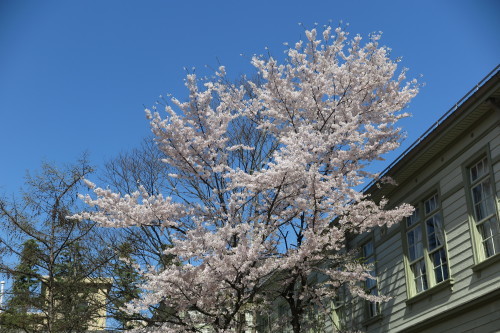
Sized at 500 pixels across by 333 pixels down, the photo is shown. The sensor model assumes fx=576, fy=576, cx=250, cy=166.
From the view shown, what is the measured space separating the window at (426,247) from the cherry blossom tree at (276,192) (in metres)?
0.78

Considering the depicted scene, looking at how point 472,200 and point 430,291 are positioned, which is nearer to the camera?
point 472,200

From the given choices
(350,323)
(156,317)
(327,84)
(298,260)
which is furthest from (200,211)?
(350,323)

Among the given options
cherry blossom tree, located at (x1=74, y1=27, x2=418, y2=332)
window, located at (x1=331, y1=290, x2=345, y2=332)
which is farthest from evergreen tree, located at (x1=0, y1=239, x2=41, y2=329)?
window, located at (x1=331, y1=290, x2=345, y2=332)

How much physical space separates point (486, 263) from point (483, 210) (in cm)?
118

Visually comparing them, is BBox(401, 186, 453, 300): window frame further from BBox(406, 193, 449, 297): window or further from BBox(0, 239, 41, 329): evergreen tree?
BBox(0, 239, 41, 329): evergreen tree

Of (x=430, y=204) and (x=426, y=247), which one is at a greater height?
(x=430, y=204)

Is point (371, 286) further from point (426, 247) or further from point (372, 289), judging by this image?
point (426, 247)

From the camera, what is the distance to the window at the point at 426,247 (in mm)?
12734

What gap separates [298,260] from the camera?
11586 millimetres

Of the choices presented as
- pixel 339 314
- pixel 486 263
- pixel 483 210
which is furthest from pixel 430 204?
pixel 339 314

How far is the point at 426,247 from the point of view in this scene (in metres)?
13.2

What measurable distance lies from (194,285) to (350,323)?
7031mm

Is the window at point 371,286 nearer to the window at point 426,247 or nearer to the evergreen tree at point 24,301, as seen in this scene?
the window at point 426,247

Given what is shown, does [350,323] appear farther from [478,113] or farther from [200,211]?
[478,113]
